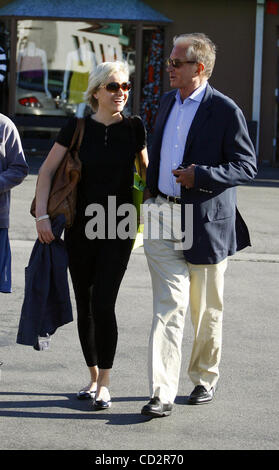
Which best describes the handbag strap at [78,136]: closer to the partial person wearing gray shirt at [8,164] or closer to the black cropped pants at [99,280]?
the black cropped pants at [99,280]

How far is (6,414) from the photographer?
17.3 ft

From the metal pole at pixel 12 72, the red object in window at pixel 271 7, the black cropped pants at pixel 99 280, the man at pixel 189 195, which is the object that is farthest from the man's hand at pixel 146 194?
the red object in window at pixel 271 7

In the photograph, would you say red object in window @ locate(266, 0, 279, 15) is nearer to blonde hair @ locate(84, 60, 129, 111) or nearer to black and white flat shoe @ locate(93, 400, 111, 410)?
blonde hair @ locate(84, 60, 129, 111)

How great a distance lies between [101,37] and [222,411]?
14982mm

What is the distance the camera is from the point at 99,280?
5.44m

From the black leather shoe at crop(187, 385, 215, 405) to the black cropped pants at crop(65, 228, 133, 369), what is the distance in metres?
0.50

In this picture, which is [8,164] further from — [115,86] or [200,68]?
[200,68]

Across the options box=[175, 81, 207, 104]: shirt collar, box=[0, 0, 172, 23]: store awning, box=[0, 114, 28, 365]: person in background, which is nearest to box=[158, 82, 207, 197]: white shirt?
box=[175, 81, 207, 104]: shirt collar

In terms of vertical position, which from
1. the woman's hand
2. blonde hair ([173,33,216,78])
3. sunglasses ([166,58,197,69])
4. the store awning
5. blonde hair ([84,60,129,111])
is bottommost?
the woman's hand

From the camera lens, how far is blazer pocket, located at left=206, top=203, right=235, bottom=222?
5449 millimetres

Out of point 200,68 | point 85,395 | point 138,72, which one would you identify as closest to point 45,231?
point 85,395
